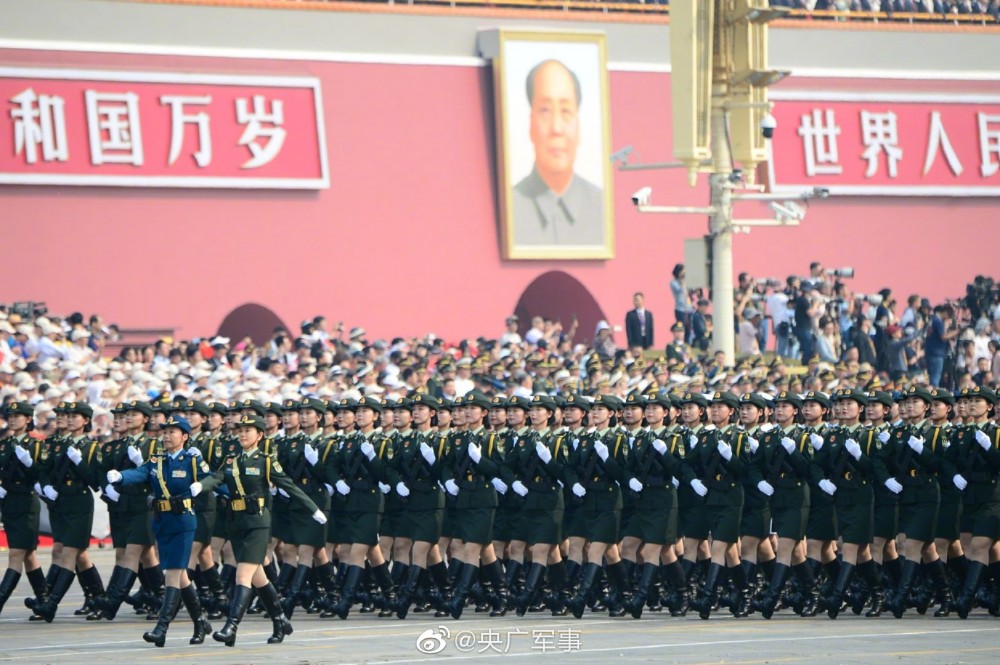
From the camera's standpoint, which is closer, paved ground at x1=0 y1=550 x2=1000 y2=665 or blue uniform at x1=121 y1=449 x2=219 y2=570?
paved ground at x1=0 y1=550 x2=1000 y2=665

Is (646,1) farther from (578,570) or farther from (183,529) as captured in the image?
(183,529)

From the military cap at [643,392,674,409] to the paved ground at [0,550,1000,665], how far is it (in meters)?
1.73

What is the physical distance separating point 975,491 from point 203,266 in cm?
1618

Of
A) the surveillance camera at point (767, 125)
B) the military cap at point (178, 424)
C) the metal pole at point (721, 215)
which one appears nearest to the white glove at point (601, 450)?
the military cap at point (178, 424)

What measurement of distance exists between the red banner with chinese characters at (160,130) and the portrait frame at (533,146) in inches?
123

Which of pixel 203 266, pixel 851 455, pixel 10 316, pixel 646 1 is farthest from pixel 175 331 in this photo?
pixel 851 455

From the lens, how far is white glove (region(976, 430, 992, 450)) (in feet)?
47.7

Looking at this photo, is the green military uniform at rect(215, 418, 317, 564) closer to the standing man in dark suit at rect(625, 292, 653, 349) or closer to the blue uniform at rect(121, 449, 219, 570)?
the blue uniform at rect(121, 449, 219, 570)

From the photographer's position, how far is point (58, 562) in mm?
14969

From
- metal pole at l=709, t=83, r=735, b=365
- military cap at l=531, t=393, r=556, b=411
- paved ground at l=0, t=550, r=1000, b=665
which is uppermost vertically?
metal pole at l=709, t=83, r=735, b=365

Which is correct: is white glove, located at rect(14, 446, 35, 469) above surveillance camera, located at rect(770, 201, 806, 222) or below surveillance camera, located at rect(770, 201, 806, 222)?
below

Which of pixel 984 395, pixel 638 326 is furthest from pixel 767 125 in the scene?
pixel 984 395

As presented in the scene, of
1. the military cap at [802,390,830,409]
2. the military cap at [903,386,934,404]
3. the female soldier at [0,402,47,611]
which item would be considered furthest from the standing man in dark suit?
the female soldier at [0,402,47,611]

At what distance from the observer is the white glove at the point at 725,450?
15.1 m
